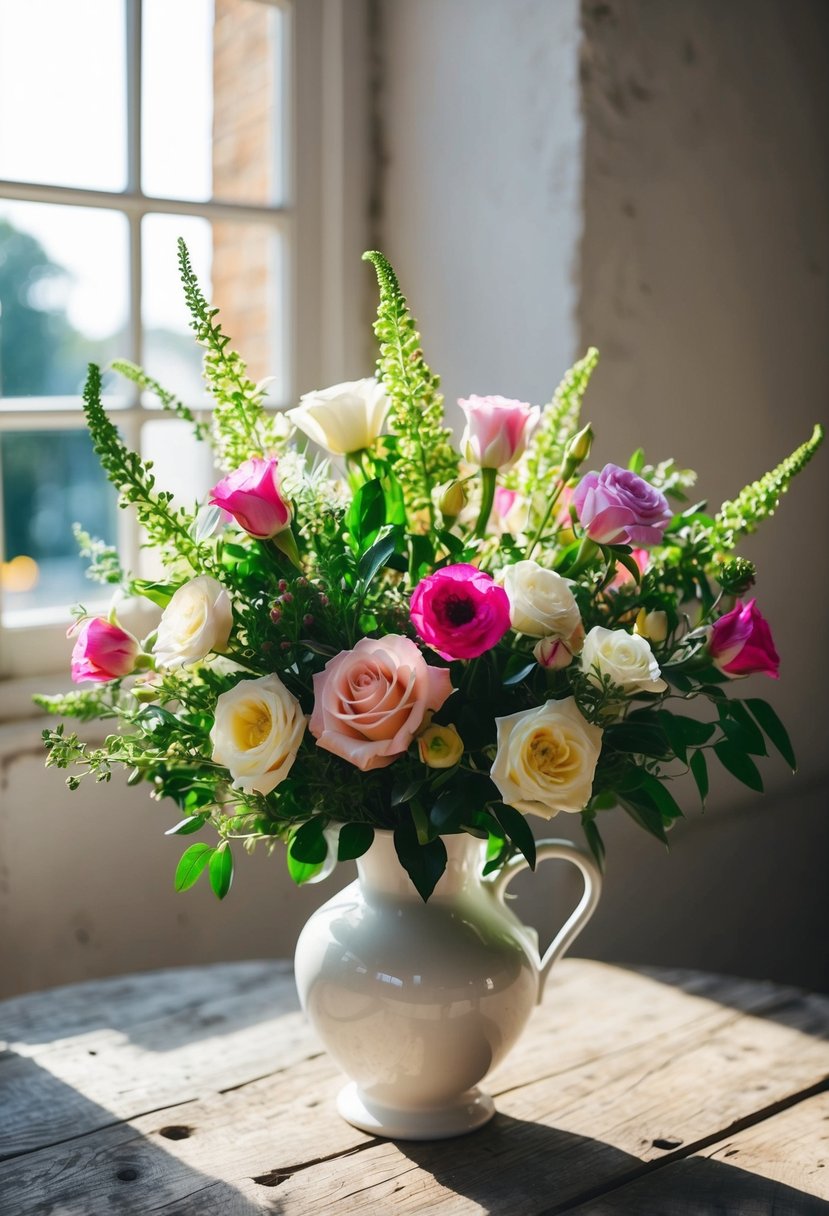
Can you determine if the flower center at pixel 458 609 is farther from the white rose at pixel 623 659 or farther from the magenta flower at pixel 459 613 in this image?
the white rose at pixel 623 659

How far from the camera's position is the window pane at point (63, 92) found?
166cm

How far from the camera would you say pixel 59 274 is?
1.94m

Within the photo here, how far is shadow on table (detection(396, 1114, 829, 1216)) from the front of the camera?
0.95 m

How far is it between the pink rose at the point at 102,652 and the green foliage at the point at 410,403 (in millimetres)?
275

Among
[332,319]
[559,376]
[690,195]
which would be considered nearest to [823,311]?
[690,195]

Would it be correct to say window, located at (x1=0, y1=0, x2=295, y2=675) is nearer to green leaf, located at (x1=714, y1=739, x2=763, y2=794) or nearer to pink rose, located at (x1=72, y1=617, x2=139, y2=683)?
pink rose, located at (x1=72, y1=617, x2=139, y2=683)

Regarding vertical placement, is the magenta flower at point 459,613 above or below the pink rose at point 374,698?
above

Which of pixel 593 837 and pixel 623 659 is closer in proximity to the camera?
pixel 623 659

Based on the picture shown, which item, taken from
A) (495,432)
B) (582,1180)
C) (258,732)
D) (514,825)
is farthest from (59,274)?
(582,1180)

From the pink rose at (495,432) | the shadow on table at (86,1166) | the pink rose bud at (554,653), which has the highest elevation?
the pink rose at (495,432)

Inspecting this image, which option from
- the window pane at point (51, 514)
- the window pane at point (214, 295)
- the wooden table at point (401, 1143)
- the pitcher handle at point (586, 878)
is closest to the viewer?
the wooden table at point (401, 1143)

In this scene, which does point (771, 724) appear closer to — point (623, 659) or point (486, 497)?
point (623, 659)

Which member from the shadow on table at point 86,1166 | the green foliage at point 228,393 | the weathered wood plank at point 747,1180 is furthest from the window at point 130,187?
the weathered wood plank at point 747,1180

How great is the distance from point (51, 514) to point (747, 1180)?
2542 mm
